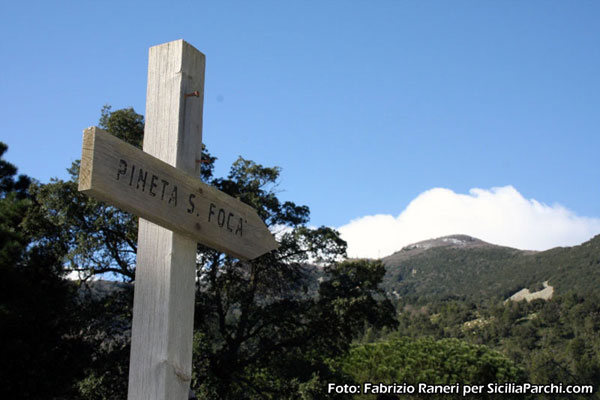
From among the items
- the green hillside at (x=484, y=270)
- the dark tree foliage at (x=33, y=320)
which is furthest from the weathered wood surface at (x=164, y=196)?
the green hillside at (x=484, y=270)

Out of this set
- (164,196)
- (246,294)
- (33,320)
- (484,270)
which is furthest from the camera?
(484,270)

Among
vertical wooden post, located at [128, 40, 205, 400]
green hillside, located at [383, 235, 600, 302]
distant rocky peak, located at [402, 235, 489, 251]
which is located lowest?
vertical wooden post, located at [128, 40, 205, 400]

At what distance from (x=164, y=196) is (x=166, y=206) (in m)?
0.03

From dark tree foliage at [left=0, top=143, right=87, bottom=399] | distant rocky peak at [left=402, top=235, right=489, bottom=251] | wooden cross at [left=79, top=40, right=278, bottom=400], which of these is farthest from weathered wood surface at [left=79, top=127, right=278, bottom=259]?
distant rocky peak at [left=402, top=235, right=489, bottom=251]

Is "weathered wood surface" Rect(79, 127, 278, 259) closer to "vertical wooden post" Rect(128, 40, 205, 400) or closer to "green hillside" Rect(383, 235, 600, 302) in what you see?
"vertical wooden post" Rect(128, 40, 205, 400)

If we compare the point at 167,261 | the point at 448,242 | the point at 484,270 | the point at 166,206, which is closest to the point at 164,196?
the point at 166,206

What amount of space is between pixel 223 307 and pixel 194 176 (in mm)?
13400

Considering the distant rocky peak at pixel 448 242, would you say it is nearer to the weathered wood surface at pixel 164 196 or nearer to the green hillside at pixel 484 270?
the green hillside at pixel 484 270

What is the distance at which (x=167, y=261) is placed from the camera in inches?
75.0

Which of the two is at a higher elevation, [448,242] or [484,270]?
[448,242]

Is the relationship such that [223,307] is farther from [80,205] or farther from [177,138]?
[177,138]

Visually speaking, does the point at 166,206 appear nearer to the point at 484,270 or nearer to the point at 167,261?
the point at 167,261

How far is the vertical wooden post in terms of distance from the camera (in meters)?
1.85

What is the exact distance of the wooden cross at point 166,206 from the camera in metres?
1.77
